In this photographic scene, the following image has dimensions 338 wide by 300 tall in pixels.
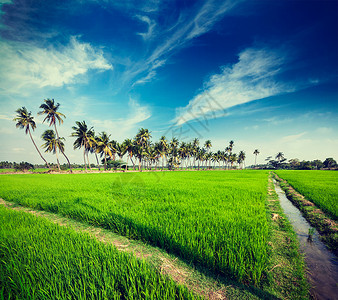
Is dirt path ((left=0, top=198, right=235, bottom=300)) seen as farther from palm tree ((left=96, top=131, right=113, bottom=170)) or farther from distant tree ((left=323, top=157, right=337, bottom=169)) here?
distant tree ((left=323, top=157, right=337, bottom=169))

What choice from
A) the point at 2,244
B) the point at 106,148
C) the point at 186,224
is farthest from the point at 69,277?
the point at 106,148

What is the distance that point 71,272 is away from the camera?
1.83 meters

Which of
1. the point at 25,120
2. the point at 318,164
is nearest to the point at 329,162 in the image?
the point at 318,164

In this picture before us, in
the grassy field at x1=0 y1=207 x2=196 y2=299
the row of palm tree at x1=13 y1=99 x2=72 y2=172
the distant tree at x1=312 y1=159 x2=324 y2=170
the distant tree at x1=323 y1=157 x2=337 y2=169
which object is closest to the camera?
the grassy field at x1=0 y1=207 x2=196 y2=299

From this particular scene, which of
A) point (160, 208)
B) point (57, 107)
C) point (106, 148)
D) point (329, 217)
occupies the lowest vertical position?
point (329, 217)

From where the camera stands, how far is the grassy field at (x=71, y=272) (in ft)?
5.05

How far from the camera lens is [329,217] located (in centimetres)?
440

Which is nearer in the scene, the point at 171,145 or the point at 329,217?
the point at 329,217

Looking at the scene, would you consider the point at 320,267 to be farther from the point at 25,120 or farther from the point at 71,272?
the point at 25,120

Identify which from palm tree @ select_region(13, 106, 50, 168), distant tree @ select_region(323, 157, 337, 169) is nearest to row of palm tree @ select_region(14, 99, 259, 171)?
palm tree @ select_region(13, 106, 50, 168)

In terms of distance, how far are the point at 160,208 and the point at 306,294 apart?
357 cm

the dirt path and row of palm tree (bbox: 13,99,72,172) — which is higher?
row of palm tree (bbox: 13,99,72,172)

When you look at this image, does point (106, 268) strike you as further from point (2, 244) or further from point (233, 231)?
point (233, 231)

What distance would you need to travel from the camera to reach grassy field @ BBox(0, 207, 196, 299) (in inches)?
60.6
